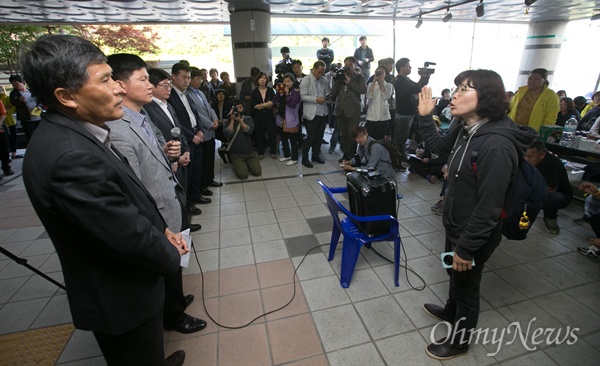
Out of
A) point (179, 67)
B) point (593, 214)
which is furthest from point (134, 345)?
point (593, 214)

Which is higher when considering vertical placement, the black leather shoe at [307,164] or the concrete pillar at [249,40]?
the concrete pillar at [249,40]

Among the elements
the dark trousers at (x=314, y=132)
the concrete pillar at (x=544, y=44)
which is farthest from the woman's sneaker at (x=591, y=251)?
the concrete pillar at (x=544, y=44)

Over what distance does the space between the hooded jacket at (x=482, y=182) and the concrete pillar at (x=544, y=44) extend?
11.1 metres

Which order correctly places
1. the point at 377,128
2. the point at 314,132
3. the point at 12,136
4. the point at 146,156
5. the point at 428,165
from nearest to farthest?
the point at 146,156 → the point at 428,165 → the point at 377,128 → the point at 314,132 → the point at 12,136

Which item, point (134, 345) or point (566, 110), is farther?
point (566, 110)

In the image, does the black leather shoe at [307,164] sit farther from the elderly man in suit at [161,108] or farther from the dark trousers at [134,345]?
the dark trousers at [134,345]

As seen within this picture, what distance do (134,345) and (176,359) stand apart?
0.71 m

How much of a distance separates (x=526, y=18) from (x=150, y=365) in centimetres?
1279

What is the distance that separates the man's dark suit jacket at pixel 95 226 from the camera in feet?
2.78

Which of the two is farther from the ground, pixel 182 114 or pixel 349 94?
pixel 349 94

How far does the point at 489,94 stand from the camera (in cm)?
144

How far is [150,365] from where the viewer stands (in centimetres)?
123

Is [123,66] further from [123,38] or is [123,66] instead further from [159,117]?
[123,38]

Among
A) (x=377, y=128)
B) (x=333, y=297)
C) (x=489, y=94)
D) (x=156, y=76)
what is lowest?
(x=333, y=297)
